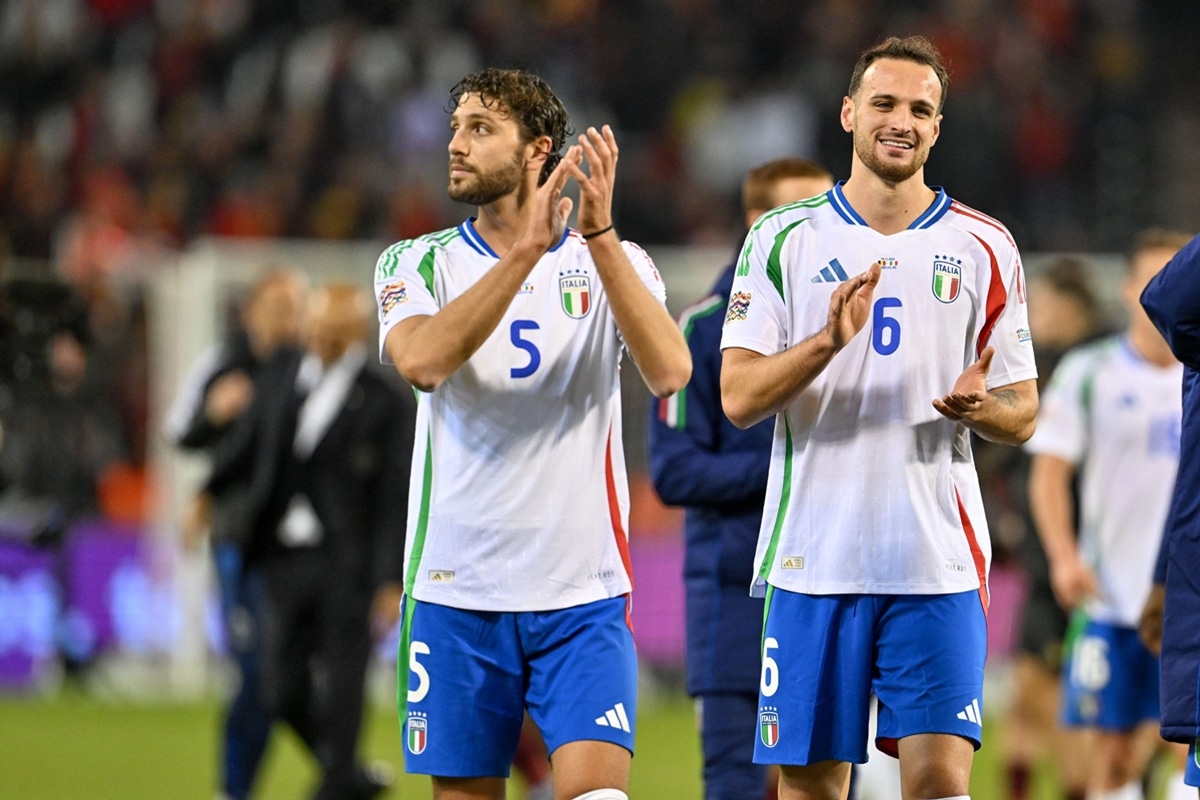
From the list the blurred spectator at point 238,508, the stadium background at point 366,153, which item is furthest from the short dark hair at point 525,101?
the stadium background at point 366,153

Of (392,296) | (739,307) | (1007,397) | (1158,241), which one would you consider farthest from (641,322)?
(1158,241)

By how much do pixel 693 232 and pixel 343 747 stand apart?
35.7 ft

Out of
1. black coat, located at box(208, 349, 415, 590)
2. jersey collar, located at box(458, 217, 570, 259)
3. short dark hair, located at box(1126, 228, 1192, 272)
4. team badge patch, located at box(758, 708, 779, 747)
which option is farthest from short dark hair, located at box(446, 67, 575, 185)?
black coat, located at box(208, 349, 415, 590)

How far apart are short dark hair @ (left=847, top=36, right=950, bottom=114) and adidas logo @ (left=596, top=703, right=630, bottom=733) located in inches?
66.4

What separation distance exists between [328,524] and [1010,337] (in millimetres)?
4475

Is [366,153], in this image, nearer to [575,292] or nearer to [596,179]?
[575,292]

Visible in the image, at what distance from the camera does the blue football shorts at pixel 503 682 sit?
16.4ft

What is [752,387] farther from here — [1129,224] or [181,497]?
[1129,224]

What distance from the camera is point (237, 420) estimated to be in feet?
32.5

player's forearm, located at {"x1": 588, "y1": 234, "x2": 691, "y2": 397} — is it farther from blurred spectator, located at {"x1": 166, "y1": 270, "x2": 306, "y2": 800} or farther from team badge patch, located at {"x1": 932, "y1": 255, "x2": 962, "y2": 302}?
blurred spectator, located at {"x1": 166, "y1": 270, "x2": 306, "y2": 800}

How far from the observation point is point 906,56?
4898 mm

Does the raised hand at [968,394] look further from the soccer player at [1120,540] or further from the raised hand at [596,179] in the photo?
the soccer player at [1120,540]

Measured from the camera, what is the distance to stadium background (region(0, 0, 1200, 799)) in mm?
14477

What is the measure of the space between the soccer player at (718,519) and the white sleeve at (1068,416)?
2.00 metres
